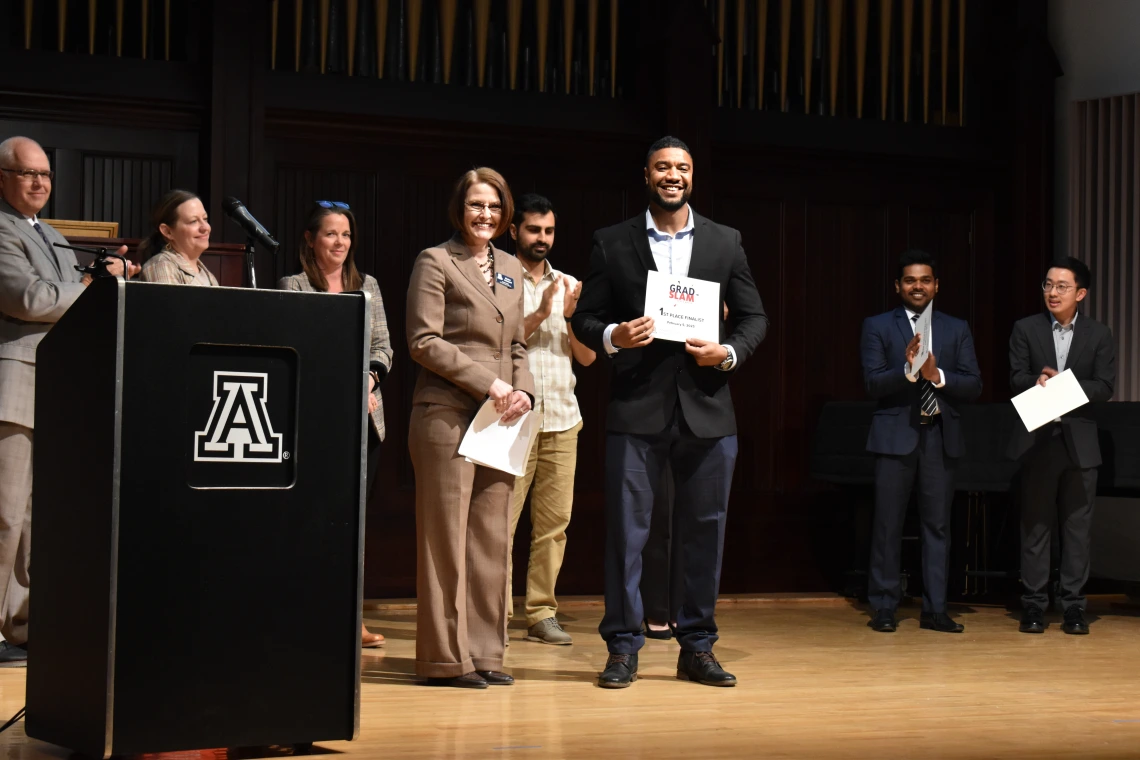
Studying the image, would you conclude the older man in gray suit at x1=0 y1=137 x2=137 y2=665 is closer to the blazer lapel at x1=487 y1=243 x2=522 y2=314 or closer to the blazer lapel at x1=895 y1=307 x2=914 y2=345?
the blazer lapel at x1=487 y1=243 x2=522 y2=314

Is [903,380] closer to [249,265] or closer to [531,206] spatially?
[531,206]

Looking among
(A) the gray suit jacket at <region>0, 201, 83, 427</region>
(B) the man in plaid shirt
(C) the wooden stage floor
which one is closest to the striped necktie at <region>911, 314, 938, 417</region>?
(C) the wooden stage floor

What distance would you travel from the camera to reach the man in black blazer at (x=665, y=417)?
12.4 feet

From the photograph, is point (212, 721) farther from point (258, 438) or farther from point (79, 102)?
point (79, 102)

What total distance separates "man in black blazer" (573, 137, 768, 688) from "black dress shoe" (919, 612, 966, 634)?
1.71 metres

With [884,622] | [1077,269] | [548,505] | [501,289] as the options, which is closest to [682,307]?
[501,289]

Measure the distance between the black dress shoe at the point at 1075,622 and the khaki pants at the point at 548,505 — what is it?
6.74ft

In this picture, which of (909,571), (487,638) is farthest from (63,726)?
(909,571)

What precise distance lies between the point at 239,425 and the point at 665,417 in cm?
154

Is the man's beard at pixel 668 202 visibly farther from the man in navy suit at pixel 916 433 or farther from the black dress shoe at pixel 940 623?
the black dress shoe at pixel 940 623

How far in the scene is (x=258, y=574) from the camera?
2.54 meters

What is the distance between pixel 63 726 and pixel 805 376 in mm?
4798

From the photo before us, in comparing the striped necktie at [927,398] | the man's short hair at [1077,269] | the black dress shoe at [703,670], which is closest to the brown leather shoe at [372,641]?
the black dress shoe at [703,670]

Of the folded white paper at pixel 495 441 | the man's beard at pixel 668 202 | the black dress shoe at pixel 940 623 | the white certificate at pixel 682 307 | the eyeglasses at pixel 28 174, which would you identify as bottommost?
the black dress shoe at pixel 940 623
